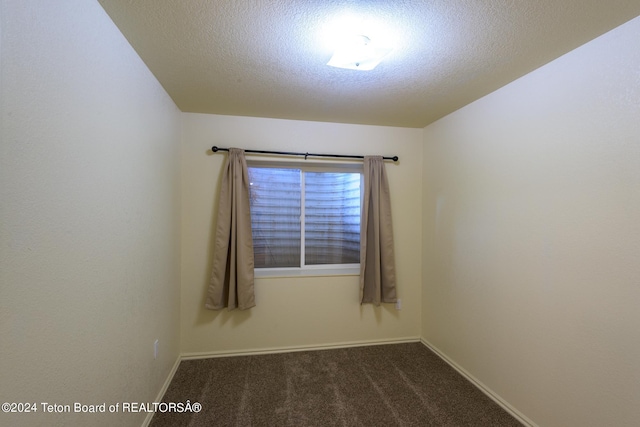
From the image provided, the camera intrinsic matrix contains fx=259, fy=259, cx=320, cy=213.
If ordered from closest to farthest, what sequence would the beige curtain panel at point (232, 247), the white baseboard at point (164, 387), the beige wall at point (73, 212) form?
the beige wall at point (73, 212)
the white baseboard at point (164, 387)
the beige curtain panel at point (232, 247)

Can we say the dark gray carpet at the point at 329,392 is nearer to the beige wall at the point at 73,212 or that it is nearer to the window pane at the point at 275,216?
the beige wall at the point at 73,212

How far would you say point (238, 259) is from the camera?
2.37 metres

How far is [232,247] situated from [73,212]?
140 cm

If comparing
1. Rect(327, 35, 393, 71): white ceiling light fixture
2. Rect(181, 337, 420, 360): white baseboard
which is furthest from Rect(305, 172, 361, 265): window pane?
Rect(327, 35, 393, 71): white ceiling light fixture

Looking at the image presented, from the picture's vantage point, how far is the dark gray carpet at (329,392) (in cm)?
173

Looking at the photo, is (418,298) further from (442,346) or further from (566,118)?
(566,118)

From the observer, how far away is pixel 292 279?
2.60 meters

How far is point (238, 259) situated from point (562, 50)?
8.71 ft

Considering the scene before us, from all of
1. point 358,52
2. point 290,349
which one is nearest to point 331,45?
point 358,52

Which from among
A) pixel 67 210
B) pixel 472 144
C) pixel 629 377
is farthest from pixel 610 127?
pixel 67 210

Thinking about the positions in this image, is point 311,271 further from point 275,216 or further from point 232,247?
point 232,247

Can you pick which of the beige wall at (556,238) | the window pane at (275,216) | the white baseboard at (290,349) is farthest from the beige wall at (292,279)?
the beige wall at (556,238)

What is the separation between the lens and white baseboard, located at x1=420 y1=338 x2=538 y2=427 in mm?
1707

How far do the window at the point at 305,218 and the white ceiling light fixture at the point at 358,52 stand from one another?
4.46 feet
